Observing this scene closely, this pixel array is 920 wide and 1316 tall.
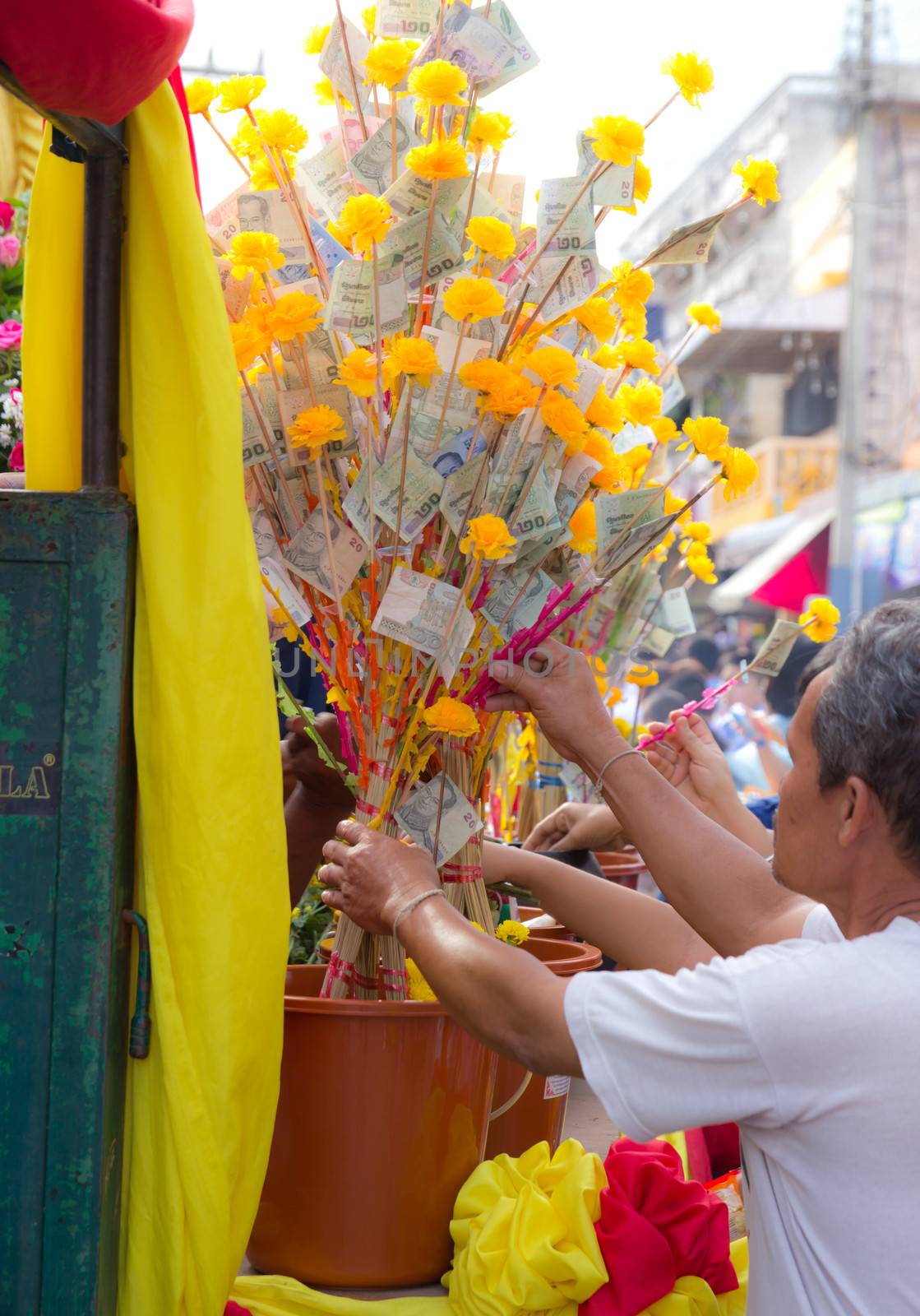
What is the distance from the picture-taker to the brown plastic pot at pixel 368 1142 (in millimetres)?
1436

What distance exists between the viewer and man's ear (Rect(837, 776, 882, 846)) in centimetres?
121

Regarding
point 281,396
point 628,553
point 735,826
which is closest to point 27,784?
point 281,396

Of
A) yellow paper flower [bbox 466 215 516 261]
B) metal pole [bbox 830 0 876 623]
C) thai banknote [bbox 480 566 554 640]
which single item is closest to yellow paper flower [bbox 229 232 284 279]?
yellow paper flower [bbox 466 215 516 261]

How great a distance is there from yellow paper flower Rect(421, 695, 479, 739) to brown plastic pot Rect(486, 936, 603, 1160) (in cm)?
42

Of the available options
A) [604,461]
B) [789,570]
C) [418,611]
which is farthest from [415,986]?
[789,570]

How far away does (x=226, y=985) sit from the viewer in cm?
125

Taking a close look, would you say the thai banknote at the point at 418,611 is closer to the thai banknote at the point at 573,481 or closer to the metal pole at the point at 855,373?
the thai banknote at the point at 573,481

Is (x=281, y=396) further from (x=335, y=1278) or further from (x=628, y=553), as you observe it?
(x=335, y=1278)

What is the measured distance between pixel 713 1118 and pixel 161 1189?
55cm

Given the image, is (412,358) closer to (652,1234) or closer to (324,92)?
(324,92)

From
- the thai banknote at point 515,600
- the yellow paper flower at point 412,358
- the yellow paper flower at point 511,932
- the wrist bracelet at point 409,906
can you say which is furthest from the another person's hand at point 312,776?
the yellow paper flower at point 412,358

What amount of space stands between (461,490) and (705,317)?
51 cm

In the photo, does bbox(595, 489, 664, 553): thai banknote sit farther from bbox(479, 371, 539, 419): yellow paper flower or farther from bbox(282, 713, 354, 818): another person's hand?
bbox(282, 713, 354, 818): another person's hand

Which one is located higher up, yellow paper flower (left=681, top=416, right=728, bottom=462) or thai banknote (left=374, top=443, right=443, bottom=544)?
yellow paper flower (left=681, top=416, right=728, bottom=462)
